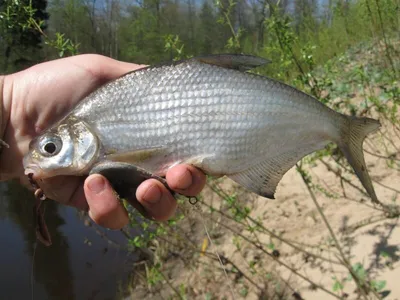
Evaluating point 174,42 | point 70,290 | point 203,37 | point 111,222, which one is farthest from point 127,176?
point 203,37

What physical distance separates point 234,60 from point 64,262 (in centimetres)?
553

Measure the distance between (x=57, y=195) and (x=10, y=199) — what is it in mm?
8021

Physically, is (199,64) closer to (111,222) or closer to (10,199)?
(111,222)

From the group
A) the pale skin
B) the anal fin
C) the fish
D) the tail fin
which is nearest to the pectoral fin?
the fish

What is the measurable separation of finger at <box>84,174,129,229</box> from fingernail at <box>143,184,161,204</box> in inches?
6.8

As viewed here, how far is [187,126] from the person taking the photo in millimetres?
2068

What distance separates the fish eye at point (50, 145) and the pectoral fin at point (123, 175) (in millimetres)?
207

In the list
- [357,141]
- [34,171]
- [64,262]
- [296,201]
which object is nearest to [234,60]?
[357,141]

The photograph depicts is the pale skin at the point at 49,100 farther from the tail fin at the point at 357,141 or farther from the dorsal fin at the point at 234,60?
the tail fin at the point at 357,141

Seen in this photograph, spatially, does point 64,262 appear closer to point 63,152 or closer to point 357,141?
point 63,152

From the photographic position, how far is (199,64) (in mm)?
2117

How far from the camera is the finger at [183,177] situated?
6.73 feet

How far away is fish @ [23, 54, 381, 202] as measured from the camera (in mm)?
2060

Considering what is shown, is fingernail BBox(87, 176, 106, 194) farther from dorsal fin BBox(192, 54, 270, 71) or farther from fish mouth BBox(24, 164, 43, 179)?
dorsal fin BBox(192, 54, 270, 71)
